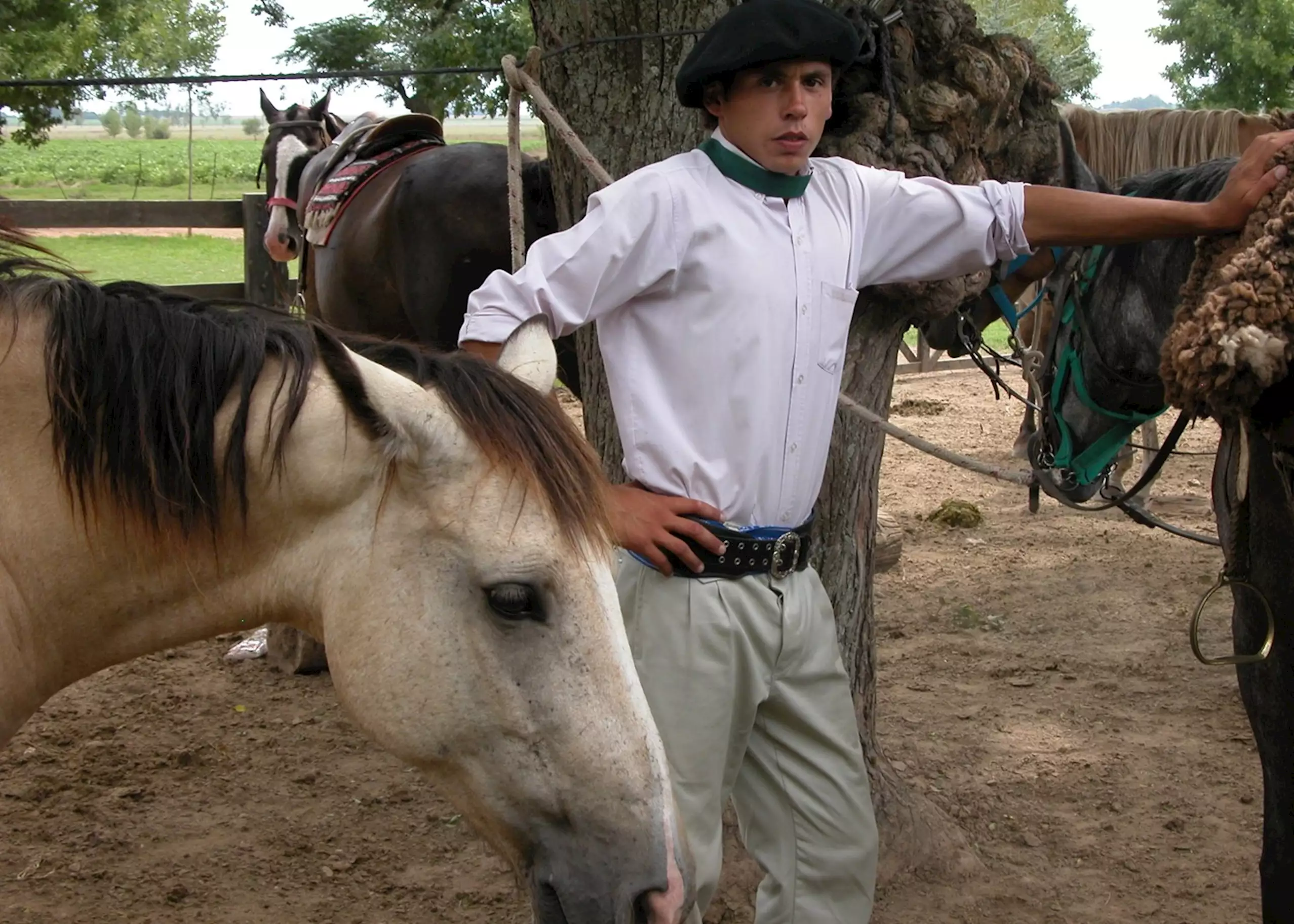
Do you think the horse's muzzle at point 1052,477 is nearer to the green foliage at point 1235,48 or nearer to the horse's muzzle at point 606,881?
the horse's muzzle at point 606,881

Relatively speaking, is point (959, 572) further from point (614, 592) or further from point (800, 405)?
point (614, 592)

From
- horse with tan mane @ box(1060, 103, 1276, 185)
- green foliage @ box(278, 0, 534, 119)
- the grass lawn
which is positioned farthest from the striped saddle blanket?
the grass lawn

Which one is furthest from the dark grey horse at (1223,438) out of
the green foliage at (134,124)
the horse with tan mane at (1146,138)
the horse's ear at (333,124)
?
the green foliage at (134,124)

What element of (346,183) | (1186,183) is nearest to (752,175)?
(1186,183)

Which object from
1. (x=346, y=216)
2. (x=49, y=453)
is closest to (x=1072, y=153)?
(x=49, y=453)

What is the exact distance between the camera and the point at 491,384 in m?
1.67

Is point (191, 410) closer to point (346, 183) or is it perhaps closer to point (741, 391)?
point (741, 391)

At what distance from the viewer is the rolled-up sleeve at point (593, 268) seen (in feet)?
6.52

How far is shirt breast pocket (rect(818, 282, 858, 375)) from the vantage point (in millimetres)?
2152

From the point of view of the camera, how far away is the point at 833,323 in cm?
217

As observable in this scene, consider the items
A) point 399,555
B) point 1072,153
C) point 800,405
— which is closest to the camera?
point 399,555

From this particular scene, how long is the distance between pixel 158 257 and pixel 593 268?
17618 mm

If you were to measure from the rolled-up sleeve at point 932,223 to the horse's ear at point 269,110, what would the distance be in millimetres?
6014

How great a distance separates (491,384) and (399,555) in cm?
27
